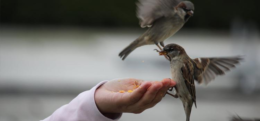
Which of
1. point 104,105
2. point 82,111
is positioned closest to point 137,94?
point 104,105

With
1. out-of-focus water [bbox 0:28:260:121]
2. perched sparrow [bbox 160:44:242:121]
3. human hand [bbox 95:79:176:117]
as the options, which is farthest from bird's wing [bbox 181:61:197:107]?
out-of-focus water [bbox 0:28:260:121]

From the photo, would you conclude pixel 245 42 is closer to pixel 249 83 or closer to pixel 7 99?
pixel 249 83

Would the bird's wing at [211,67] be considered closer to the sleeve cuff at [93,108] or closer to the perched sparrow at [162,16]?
the perched sparrow at [162,16]

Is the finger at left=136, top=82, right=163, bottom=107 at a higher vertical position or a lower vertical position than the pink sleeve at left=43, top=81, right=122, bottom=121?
lower

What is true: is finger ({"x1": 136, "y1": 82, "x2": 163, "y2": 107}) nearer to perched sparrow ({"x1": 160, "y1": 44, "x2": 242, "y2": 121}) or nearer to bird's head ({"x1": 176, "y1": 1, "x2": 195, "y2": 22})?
perched sparrow ({"x1": 160, "y1": 44, "x2": 242, "y2": 121})

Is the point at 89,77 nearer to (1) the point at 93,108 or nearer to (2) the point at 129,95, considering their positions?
(1) the point at 93,108

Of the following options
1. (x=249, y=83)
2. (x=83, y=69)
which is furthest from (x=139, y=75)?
(x=249, y=83)
